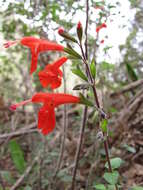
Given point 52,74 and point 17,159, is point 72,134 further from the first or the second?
point 52,74

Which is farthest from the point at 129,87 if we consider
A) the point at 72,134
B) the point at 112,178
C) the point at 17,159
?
the point at 112,178

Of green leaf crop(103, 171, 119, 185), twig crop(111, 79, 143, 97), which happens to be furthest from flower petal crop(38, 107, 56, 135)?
twig crop(111, 79, 143, 97)

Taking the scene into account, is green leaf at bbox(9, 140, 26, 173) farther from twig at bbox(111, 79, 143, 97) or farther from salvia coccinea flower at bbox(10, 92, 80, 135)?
twig at bbox(111, 79, 143, 97)

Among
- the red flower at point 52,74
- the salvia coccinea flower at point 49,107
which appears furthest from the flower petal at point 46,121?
the red flower at point 52,74

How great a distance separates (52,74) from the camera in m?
1.29

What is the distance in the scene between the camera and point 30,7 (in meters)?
2.03

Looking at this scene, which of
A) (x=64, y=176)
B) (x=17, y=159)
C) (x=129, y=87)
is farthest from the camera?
(x=129, y=87)

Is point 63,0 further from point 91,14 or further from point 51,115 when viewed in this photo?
point 51,115

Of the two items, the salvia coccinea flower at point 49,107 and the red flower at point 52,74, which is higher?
the red flower at point 52,74

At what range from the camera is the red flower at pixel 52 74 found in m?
1.27

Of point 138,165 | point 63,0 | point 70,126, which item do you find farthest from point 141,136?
point 63,0

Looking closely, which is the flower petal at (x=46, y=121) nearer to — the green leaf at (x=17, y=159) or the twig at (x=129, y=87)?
the green leaf at (x=17, y=159)

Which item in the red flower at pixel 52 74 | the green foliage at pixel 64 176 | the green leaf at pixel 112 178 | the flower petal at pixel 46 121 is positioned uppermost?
the red flower at pixel 52 74

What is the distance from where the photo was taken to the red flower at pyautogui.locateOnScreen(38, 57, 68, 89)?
1.27 meters
